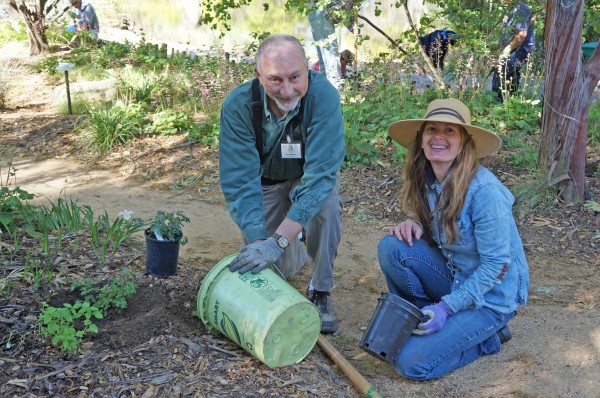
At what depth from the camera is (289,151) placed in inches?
140

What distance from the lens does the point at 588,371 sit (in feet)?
10.4

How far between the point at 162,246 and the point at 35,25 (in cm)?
861

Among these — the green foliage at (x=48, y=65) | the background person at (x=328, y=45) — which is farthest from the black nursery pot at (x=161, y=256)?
the green foliage at (x=48, y=65)

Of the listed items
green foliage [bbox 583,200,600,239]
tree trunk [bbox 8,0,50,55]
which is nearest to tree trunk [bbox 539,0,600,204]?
green foliage [bbox 583,200,600,239]

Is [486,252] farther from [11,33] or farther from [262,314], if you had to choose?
[11,33]

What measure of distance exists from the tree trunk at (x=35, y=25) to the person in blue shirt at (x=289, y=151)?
28.2 ft

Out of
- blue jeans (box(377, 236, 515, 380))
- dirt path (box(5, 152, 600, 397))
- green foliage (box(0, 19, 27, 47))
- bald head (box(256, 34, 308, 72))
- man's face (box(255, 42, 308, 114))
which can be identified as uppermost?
bald head (box(256, 34, 308, 72))

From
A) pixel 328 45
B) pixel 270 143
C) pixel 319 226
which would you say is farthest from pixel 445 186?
pixel 328 45

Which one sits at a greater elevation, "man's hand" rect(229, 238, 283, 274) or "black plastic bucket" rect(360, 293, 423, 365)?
"man's hand" rect(229, 238, 283, 274)

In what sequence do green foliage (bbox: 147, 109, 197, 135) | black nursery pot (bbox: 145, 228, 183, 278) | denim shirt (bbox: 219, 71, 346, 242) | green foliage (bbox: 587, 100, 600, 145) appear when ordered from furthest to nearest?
green foliage (bbox: 147, 109, 197, 135) < green foliage (bbox: 587, 100, 600, 145) < black nursery pot (bbox: 145, 228, 183, 278) < denim shirt (bbox: 219, 71, 346, 242)

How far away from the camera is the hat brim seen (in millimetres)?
3062

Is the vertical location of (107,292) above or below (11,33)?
below

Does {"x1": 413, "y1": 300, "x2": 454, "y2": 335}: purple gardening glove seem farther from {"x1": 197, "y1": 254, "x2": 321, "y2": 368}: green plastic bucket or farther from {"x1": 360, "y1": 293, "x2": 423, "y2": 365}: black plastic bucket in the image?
{"x1": 197, "y1": 254, "x2": 321, "y2": 368}: green plastic bucket

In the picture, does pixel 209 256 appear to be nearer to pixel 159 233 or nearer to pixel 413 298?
pixel 159 233
